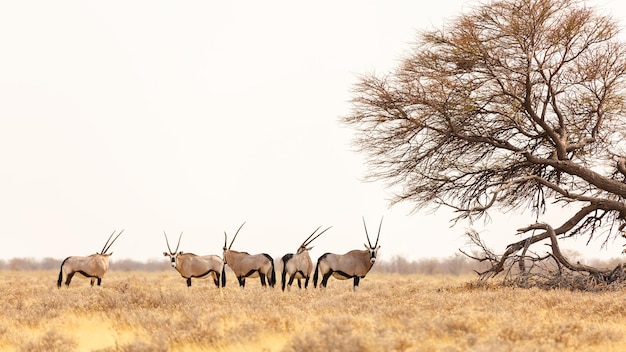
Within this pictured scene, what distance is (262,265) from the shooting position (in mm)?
21797

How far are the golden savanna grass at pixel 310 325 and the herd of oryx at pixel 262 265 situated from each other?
4.54 m

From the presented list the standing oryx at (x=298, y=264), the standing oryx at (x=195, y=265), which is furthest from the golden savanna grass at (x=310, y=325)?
the standing oryx at (x=195, y=265)

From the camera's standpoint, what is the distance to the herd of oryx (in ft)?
67.3

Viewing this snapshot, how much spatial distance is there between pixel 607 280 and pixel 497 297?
6263 millimetres

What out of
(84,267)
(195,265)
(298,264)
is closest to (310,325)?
(298,264)

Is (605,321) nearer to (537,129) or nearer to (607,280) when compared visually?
(607,280)

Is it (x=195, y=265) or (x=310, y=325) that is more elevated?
(x=195, y=265)

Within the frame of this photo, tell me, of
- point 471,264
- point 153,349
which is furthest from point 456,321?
point 471,264

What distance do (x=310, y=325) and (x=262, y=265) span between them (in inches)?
446

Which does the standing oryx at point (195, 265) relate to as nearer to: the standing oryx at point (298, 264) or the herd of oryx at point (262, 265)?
the herd of oryx at point (262, 265)

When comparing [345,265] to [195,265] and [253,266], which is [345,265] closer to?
Answer: [253,266]

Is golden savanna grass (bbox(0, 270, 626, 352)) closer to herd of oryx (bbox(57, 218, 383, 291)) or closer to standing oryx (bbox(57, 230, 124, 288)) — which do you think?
herd of oryx (bbox(57, 218, 383, 291))

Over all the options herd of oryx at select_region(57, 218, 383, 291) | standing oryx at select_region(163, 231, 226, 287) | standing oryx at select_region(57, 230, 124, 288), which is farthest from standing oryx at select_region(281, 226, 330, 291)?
standing oryx at select_region(57, 230, 124, 288)

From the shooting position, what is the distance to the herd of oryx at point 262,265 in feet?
67.3
